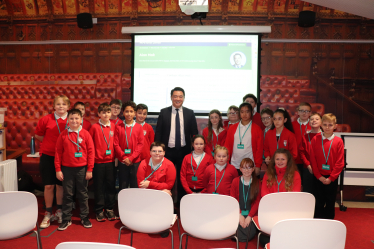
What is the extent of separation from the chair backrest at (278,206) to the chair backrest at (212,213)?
25 centimetres

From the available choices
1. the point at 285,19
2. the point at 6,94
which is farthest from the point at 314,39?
the point at 6,94

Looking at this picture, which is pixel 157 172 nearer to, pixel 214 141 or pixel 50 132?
pixel 214 141

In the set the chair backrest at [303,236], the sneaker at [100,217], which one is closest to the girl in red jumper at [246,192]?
the chair backrest at [303,236]

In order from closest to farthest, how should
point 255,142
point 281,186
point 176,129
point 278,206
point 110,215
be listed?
point 278,206 → point 281,186 → point 255,142 → point 110,215 → point 176,129

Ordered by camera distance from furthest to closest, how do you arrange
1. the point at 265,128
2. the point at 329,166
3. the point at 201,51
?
1. the point at 201,51
2. the point at 265,128
3. the point at 329,166

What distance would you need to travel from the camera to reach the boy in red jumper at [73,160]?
3105 mm

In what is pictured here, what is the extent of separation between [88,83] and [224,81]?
9.14ft

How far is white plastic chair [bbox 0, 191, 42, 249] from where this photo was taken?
198 centimetres

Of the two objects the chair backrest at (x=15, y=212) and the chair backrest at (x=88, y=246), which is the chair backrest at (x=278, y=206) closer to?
the chair backrest at (x=88, y=246)

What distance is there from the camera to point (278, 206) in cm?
212

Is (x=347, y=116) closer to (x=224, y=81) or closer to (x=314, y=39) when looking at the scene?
(x=314, y=39)

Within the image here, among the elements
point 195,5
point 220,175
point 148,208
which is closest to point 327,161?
point 220,175

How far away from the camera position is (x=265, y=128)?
370 cm

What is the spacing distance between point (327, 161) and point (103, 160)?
2.88 m
